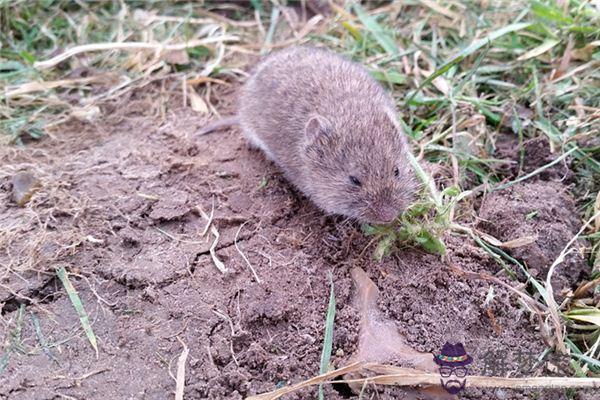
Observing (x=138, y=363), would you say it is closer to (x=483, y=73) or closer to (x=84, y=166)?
(x=84, y=166)

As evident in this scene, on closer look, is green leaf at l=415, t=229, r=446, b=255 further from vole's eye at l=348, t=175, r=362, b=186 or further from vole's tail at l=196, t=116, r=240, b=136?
vole's tail at l=196, t=116, r=240, b=136

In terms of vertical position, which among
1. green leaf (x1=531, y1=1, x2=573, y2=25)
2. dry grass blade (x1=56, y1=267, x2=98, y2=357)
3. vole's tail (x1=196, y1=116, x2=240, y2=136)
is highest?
green leaf (x1=531, y1=1, x2=573, y2=25)

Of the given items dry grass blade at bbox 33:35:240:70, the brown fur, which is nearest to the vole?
the brown fur

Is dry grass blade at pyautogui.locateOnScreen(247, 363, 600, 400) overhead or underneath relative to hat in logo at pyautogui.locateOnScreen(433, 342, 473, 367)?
overhead

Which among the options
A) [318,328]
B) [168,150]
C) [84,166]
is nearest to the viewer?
[318,328]

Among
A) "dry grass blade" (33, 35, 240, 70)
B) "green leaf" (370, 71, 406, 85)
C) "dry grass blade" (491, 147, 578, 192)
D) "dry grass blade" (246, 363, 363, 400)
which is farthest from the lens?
"dry grass blade" (33, 35, 240, 70)

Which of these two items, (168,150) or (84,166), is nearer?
(84,166)

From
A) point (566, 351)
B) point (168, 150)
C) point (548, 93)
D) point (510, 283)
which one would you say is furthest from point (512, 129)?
point (168, 150)
